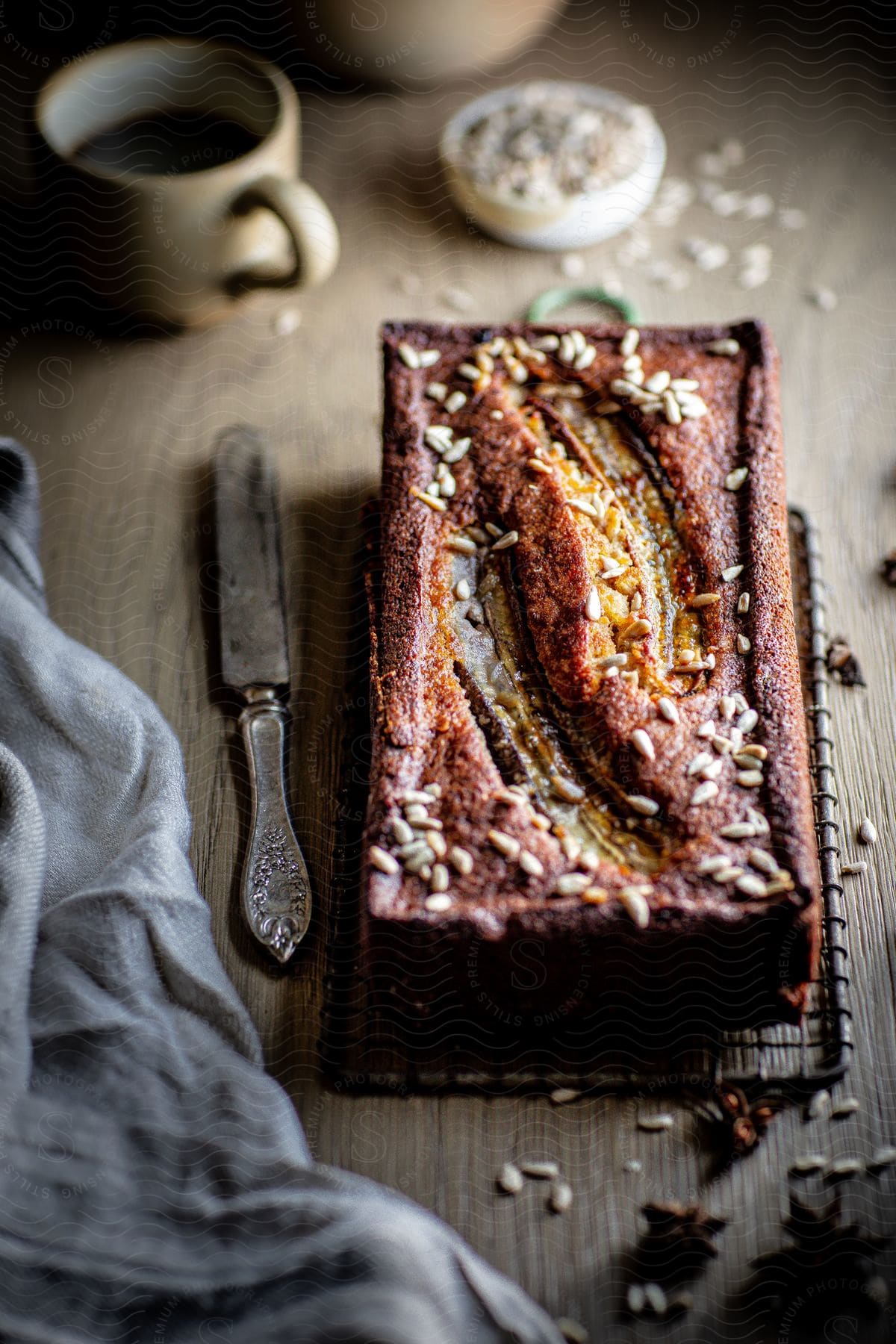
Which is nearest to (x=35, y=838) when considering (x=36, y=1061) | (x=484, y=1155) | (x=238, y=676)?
(x=36, y=1061)

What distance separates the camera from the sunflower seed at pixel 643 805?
1.49 meters

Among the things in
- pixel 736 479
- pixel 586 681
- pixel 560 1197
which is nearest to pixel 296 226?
pixel 736 479

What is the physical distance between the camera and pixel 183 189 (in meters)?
2.05

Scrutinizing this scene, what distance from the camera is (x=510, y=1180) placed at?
1.48 m

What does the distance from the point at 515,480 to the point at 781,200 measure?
1197mm

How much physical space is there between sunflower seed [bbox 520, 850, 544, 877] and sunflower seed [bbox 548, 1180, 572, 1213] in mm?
393

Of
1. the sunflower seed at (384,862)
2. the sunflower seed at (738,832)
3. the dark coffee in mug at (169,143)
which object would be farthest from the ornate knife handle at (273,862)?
the dark coffee in mug at (169,143)

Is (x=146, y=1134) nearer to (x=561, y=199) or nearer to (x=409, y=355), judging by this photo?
(x=409, y=355)

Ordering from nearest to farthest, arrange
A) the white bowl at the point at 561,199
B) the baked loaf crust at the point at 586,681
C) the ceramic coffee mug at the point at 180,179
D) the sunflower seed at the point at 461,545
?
1. the baked loaf crust at the point at 586,681
2. the sunflower seed at the point at 461,545
3. the ceramic coffee mug at the point at 180,179
4. the white bowl at the point at 561,199

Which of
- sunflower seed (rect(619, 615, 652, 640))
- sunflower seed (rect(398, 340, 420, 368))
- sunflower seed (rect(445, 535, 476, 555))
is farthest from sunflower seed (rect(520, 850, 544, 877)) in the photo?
sunflower seed (rect(398, 340, 420, 368))

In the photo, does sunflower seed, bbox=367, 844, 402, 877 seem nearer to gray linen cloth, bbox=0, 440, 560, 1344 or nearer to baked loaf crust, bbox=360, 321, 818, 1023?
baked loaf crust, bbox=360, 321, 818, 1023

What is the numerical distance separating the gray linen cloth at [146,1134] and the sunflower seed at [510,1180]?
11 centimetres

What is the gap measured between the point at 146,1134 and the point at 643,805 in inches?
28.3

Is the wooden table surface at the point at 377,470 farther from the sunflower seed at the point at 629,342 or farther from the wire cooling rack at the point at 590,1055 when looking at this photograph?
the sunflower seed at the point at 629,342
